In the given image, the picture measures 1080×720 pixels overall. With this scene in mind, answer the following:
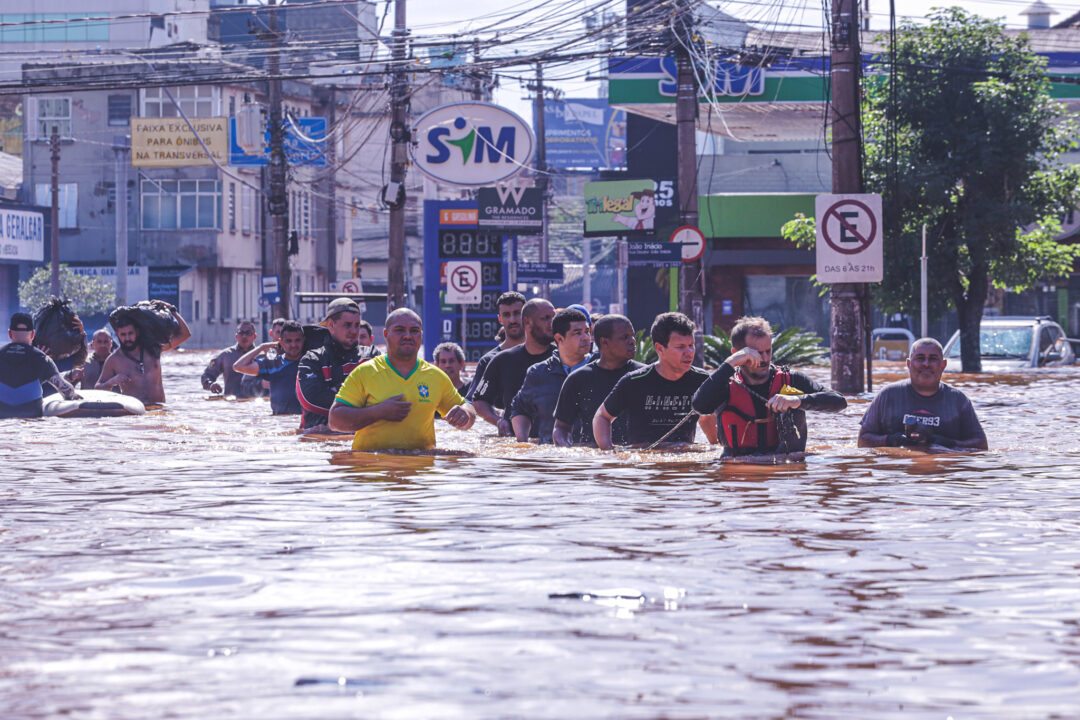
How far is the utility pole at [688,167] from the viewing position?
3039 centimetres

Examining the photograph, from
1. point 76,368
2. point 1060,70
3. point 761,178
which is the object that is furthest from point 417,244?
point 76,368

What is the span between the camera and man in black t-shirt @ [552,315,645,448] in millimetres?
13062

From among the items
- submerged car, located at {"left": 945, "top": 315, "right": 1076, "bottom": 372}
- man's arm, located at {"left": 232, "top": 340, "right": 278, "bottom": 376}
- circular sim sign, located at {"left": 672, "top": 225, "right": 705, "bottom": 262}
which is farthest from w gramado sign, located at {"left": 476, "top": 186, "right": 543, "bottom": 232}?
man's arm, located at {"left": 232, "top": 340, "right": 278, "bottom": 376}

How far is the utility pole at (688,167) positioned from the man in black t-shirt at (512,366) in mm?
14993

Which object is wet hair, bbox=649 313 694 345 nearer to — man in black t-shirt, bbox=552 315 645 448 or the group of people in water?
the group of people in water

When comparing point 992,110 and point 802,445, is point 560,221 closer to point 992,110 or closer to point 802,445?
point 992,110

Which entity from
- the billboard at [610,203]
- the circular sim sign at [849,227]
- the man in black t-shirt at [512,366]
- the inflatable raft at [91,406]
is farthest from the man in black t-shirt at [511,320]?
the billboard at [610,203]

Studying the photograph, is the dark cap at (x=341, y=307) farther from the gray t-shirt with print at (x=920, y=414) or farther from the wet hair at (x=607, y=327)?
the gray t-shirt with print at (x=920, y=414)

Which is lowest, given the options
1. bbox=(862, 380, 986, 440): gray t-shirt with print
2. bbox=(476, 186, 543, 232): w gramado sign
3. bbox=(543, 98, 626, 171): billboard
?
bbox=(862, 380, 986, 440): gray t-shirt with print

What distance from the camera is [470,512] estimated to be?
1034 cm

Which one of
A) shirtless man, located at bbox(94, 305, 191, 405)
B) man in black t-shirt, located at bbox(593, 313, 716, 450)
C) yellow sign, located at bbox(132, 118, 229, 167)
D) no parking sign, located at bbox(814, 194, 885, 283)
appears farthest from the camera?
yellow sign, located at bbox(132, 118, 229, 167)

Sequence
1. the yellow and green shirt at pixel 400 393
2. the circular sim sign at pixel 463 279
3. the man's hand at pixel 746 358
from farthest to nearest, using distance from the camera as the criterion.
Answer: the circular sim sign at pixel 463 279 < the yellow and green shirt at pixel 400 393 < the man's hand at pixel 746 358

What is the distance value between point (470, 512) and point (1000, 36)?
33.3 meters

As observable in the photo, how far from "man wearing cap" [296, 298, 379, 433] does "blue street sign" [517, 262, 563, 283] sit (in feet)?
77.1
